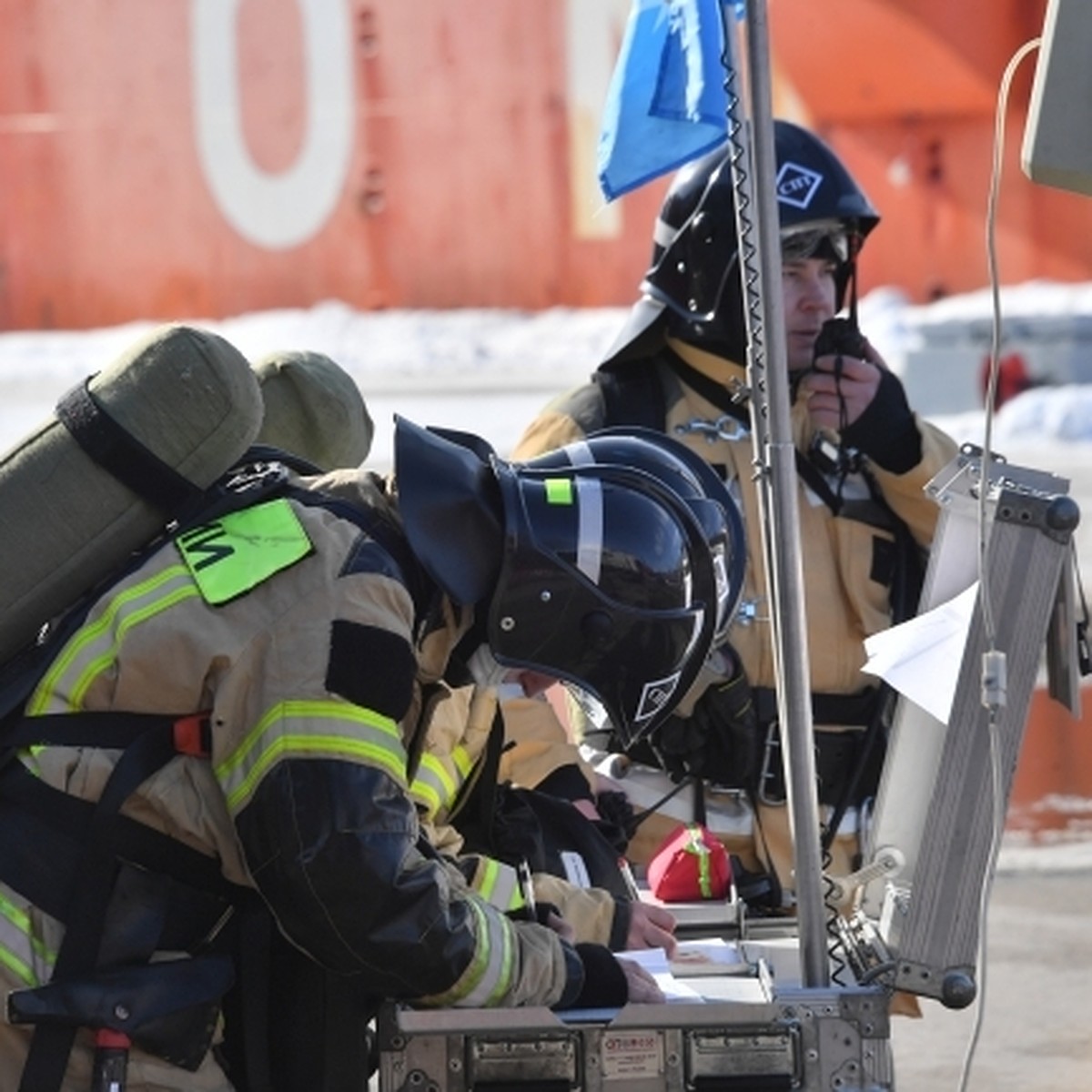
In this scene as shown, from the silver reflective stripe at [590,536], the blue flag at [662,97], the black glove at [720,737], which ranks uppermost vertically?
the blue flag at [662,97]

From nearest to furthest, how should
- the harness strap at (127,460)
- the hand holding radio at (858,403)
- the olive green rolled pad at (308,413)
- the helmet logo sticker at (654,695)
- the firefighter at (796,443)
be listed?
1. the harness strap at (127,460)
2. the helmet logo sticker at (654,695)
3. the olive green rolled pad at (308,413)
4. the firefighter at (796,443)
5. the hand holding radio at (858,403)

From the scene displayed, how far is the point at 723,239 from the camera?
14.7 feet

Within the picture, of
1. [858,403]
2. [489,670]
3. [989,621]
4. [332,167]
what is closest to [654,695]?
[489,670]

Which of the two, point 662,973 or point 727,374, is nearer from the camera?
point 662,973

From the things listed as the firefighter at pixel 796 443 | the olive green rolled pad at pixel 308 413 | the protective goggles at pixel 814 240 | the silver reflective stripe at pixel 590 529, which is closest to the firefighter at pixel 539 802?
the silver reflective stripe at pixel 590 529

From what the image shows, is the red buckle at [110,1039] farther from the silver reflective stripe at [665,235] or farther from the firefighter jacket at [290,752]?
the silver reflective stripe at [665,235]

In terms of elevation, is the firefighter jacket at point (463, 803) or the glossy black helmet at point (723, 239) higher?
A: the glossy black helmet at point (723, 239)

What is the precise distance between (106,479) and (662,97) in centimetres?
138

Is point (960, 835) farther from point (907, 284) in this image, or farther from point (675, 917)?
point (907, 284)

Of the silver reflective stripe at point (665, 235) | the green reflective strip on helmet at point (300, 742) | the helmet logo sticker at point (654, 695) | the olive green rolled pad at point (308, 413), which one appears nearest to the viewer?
the green reflective strip on helmet at point (300, 742)

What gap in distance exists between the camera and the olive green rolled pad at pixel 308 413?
405 cm

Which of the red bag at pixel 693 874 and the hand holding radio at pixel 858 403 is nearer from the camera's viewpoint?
the red bag at pixel 693 874

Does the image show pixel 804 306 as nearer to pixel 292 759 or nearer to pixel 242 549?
Answer: pixel 242 549

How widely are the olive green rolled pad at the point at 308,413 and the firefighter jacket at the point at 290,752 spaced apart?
120 cm
